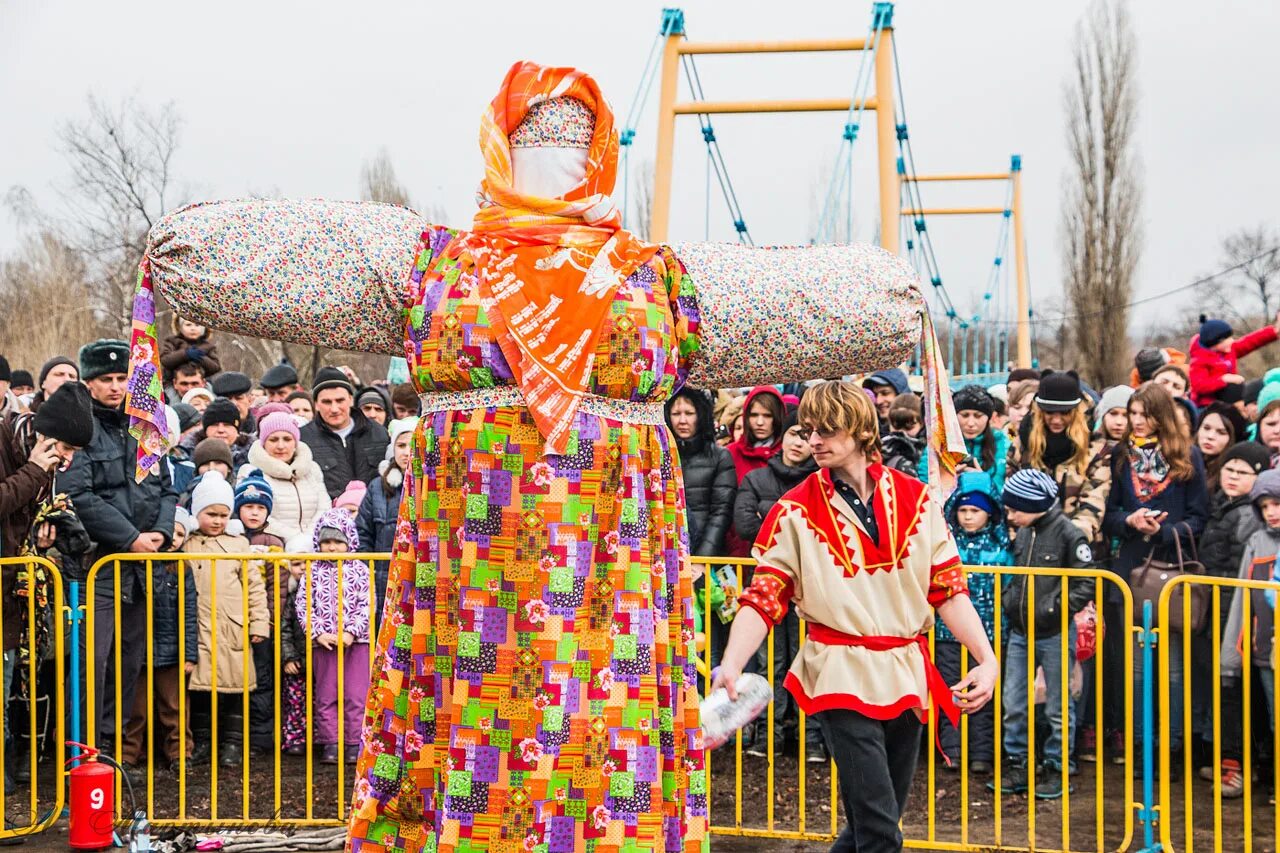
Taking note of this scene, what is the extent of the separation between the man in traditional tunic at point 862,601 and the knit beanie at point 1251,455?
3.10 metres

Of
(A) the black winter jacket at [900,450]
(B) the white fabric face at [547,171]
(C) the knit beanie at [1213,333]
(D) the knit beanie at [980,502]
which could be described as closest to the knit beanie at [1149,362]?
(C) the knit beanie at [1213,333]

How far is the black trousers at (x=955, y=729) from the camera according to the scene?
6.45 meters

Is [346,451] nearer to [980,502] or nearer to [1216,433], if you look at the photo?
[980,502]

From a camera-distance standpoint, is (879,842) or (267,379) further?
(267,379)

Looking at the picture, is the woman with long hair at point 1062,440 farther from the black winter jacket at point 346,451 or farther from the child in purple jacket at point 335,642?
the black winter jacket at point 346,451

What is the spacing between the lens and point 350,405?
8195mm

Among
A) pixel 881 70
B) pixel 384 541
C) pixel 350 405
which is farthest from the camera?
pixel 881 70

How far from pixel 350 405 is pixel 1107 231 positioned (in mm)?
29259

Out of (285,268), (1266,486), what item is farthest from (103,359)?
(1266,486)

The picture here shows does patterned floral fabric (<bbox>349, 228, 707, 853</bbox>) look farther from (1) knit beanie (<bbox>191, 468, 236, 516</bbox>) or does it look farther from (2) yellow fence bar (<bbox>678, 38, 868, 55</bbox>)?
(2) yellow fence bar (<bbox>678, 38, 868, 55</bbox>)

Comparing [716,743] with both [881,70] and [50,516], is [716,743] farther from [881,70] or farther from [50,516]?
[881,70]

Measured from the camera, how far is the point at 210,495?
6738 mm

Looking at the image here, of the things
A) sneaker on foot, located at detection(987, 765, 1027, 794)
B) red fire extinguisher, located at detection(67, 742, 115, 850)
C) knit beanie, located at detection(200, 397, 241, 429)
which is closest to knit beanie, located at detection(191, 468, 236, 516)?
knit beanie, located at detection(200, 397, 241, 429)

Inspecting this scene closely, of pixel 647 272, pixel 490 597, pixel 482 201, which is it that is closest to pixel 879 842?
pixel 490 597
